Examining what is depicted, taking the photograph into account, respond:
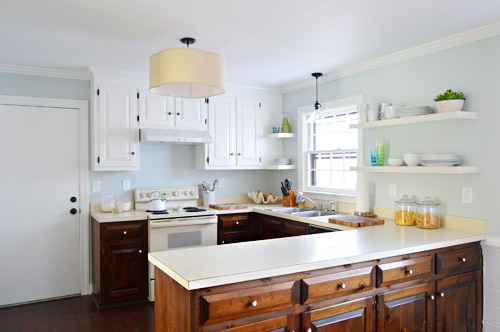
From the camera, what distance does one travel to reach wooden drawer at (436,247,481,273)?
8.61 feet

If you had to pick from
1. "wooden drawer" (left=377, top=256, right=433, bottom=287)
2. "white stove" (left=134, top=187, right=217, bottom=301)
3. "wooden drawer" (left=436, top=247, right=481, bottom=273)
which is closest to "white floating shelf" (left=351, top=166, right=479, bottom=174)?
"wooden drawer" (left=436, top=247, right=481, bottom=273)

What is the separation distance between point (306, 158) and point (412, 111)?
177cm

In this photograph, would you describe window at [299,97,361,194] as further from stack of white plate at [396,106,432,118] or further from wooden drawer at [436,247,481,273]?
wooden drawer at [436,247,481,273]

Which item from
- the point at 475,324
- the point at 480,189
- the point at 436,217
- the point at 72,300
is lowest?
the point at 72,300

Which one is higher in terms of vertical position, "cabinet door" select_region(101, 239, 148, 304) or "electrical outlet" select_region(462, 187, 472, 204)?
"electrical outlet" select_region(462, 187, 472, 204)

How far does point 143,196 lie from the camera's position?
446 centimetres

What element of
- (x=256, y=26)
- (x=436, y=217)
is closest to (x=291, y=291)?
(x=436, y=217)

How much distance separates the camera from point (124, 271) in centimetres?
390

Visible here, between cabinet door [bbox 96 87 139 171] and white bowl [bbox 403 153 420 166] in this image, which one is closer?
white bowl [bbox 403 153 420 166]

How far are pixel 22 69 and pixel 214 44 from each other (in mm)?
2147

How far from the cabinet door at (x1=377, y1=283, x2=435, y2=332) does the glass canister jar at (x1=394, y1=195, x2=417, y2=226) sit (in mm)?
719

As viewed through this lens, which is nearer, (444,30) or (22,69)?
(444,30)

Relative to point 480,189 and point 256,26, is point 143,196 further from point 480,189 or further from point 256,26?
point 480,189

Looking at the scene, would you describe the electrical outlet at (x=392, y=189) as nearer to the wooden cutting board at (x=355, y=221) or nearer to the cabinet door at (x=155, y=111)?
the wooden cutting board at (x=355, y=221)
